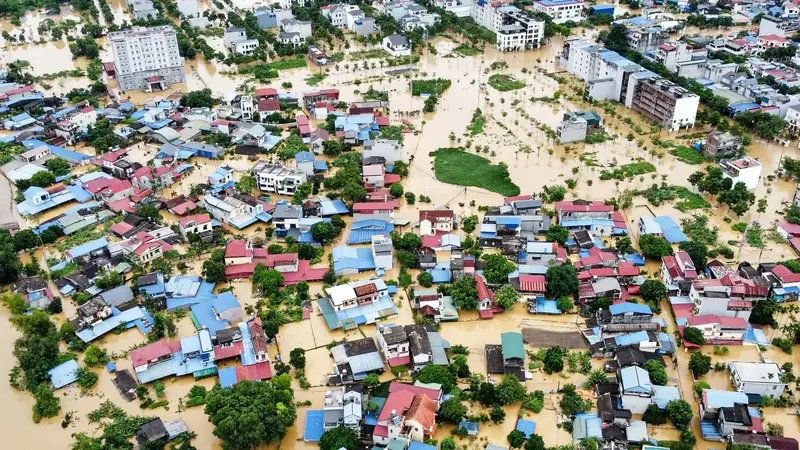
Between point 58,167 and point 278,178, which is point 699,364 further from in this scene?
point 58,167

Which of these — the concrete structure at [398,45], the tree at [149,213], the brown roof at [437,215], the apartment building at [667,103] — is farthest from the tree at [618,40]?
the tree at [149,213]

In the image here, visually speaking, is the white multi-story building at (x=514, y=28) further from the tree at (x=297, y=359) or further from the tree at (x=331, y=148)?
the tree at (x=297, y=359)

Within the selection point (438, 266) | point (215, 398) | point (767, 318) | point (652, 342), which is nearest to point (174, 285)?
point (215, 398)

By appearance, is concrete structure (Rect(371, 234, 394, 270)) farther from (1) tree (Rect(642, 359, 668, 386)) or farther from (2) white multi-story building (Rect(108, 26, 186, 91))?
(2) white multi-story building (Rect(108, 26, 186, 91))

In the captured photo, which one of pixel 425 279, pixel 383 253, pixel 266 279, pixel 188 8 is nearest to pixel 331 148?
pixel 383 253

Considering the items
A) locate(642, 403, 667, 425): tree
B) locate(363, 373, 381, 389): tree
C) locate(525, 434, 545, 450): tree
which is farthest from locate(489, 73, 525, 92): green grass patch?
locate(525, 434, 545, 450): tree

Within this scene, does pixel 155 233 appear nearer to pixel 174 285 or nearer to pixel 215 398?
pixel 174 285
